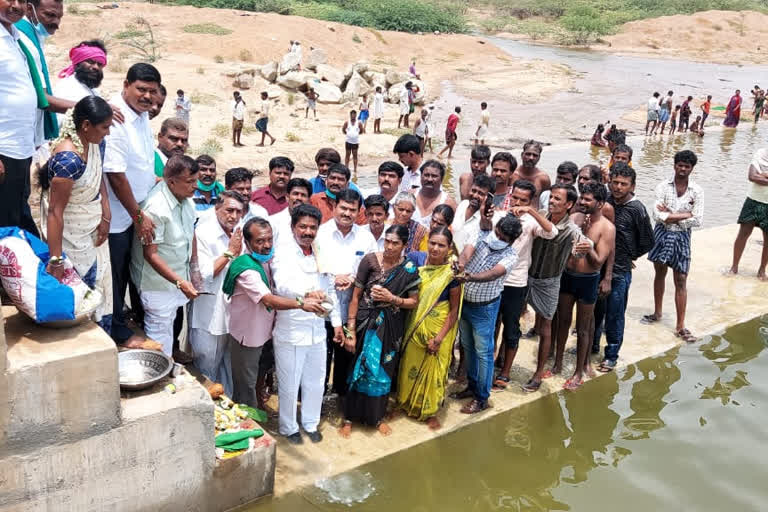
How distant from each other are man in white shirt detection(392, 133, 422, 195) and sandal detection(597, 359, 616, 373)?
234 centimetres

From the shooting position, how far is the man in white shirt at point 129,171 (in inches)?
158

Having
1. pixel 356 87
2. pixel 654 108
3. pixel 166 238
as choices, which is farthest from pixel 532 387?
pixel 356 87

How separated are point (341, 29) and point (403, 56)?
369 cm

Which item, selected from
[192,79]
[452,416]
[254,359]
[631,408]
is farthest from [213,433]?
[192,79]

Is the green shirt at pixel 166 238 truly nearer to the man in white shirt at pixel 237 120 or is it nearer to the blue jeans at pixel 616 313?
the blue jeans at pixel 616 313

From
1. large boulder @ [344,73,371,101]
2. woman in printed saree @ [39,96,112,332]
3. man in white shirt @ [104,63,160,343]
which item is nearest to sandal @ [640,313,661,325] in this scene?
man in white shirt @ [104,63,160,343]

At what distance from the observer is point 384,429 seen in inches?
195

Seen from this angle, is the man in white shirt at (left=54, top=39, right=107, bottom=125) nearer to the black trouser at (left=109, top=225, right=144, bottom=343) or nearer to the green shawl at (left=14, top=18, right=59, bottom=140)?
the green shawl at (left=14, top=18, right=59, bottom=140)

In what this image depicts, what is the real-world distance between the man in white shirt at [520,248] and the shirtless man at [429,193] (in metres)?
0.72

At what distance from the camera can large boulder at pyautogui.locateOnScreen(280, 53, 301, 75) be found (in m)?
23.8

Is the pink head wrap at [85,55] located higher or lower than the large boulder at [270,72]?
higher

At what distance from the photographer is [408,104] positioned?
20.7 m

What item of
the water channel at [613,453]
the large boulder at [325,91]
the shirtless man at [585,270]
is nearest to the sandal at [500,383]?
the water channel at [613,453]

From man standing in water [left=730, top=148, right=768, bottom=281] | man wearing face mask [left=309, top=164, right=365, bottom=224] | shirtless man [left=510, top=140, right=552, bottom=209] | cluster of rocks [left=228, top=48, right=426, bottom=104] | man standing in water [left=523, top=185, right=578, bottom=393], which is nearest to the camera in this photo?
man standing in water [left=523, top=185, right=578, bottom=393]
